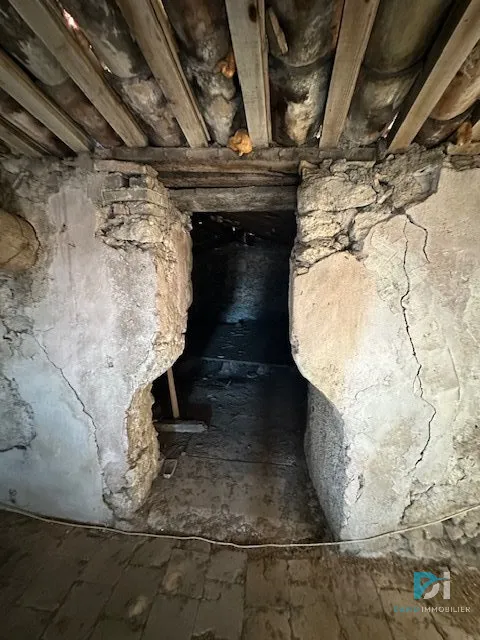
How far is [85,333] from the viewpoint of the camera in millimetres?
1736

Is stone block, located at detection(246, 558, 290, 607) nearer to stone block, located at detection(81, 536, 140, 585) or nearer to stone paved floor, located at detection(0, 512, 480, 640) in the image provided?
stone paved floor, located at detection(0, 512, 480, 640)

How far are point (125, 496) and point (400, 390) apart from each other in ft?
5.96

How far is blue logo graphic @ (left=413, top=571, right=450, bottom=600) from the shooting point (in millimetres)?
1529

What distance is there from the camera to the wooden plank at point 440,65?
2.60 ft

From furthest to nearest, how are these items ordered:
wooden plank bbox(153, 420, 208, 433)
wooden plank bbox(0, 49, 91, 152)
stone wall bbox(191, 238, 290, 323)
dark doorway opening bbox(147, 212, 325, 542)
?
1. stone wall bbox(191, 238, 290, 323)
2. wooden plank bbox(153, 420, 208, 433)
3. dark doorway opening bbox(147, 212, 325, 542)
4. wooden plank bbox(0, 49, 91, 152)

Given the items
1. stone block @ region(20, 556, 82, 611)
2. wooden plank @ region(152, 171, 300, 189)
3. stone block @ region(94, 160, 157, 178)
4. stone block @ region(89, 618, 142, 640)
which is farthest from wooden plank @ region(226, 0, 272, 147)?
stone block @ region(20, 556, 82, 611)

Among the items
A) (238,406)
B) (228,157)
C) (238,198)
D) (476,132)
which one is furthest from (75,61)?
(238,406)

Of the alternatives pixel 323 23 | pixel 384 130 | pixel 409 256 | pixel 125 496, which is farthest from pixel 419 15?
pixel 125 496

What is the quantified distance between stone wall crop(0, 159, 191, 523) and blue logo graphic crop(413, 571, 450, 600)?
1.69 meters

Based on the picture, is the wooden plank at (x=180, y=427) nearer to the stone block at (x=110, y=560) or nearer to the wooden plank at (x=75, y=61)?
the stone block at (x=110, y=560)

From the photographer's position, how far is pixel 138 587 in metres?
1.57

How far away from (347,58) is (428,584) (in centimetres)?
242

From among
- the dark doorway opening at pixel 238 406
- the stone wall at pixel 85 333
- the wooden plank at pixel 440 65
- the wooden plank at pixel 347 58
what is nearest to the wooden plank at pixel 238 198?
the stone wall at pixel 85 333

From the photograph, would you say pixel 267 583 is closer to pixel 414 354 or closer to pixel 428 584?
pixel 428 584
